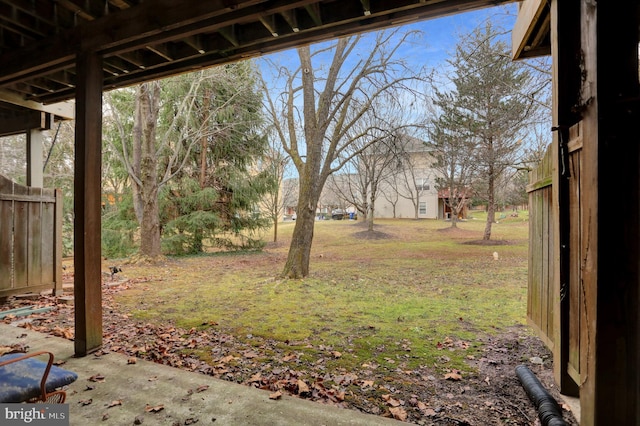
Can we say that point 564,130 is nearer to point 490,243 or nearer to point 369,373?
point 369,373

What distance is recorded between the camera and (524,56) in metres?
2.92

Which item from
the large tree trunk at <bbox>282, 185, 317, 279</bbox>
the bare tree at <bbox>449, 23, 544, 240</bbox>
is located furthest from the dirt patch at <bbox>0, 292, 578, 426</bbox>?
the bare tree at <bbox>449, 23, 544, 240</bbox>

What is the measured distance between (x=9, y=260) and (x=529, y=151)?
627 inches

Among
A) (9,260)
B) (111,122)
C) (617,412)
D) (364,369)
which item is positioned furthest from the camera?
(111,122)

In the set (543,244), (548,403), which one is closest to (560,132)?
(543,244)

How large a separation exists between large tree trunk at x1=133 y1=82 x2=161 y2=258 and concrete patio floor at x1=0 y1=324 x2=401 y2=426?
7304 millimetres

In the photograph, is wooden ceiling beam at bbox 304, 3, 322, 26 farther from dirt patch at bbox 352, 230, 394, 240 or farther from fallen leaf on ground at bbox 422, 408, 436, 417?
dirt patch at bbox 352, 230, 394, 240

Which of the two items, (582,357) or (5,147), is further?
(5,147)

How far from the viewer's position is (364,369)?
9.91 feet

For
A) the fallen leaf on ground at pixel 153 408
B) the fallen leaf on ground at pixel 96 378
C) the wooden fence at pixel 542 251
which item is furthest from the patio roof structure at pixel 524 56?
the fallen leaf on ground at pixel 153 408

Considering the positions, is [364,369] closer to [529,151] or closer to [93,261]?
[93,261]

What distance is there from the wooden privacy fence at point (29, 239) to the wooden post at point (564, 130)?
256 inches

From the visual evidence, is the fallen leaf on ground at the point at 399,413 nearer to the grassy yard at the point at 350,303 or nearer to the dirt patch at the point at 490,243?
the grassy yard at the point at 350,303

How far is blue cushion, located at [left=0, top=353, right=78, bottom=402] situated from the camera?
1688mm
